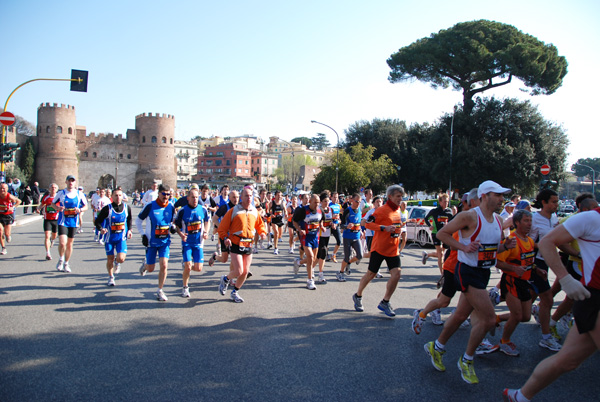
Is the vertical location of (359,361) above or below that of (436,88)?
below

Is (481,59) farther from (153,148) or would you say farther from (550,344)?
(153,148)

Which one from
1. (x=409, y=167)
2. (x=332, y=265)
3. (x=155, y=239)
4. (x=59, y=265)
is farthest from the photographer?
(x=409, y=167)

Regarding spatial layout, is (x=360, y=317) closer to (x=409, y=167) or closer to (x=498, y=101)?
(x=498, y=101)

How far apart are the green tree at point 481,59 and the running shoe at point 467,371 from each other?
111 feet

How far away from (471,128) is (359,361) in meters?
33.0

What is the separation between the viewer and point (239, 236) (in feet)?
22.2

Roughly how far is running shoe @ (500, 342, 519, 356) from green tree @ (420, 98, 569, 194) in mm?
29926

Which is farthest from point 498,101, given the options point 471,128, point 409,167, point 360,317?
point 360,317

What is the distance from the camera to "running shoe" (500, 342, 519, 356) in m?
4.74

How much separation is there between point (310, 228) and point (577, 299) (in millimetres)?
5480

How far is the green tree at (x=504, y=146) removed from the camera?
105ft

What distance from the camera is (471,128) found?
33.9m

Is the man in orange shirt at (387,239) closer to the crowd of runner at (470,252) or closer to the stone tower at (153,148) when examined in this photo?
the crowd of runner at (470,252)

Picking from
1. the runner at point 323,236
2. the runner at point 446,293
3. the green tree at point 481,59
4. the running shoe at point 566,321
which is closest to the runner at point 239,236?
the runner at point 323,236
